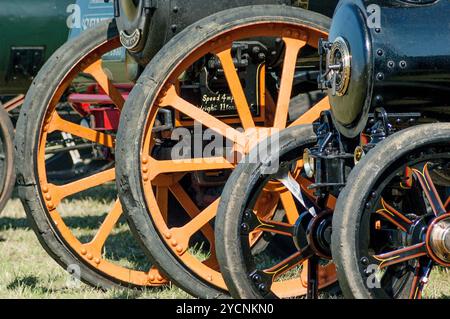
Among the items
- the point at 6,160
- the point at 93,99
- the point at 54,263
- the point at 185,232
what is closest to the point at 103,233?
the point at 185,232

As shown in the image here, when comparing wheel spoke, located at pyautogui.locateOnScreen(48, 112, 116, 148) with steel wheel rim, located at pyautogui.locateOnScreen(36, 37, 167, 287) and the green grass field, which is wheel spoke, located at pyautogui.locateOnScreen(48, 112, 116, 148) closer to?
steel wheel rim, located at pyautogui.locateOnScreen(36, 37, 167, 287)

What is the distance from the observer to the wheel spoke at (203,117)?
14.2 feet

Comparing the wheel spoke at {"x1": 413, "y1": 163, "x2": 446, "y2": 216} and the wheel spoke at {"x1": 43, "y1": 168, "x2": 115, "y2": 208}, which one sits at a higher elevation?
the wheel spoke at {"x1": 43, "y1": 168, "x2": 115, "y2": 208}

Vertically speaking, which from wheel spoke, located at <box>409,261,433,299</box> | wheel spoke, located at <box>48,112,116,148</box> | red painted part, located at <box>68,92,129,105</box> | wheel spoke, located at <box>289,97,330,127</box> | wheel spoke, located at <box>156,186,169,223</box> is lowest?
wheel spoke, located at <box>409,261,433,299</box>

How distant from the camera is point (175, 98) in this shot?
4.35 meters

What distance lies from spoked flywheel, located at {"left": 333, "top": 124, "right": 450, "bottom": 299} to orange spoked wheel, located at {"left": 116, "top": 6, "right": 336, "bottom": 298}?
95 cm

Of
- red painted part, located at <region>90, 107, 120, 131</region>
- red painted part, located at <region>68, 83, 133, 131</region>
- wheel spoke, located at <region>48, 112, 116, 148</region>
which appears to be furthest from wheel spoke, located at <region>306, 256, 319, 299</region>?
red painted part, located at <region>90, 107, 120, 131</region>

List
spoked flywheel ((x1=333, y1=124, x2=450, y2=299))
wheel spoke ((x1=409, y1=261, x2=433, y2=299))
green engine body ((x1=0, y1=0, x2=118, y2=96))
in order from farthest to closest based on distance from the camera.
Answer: green engine body ((x1=0, y1=0, x2=118, y2=96)) < wheel spoke ((x1=409, y1=261, x2=433, y2=299)) < spoked flywheel ((x1=333, y1=124, x2=450, y2=299))

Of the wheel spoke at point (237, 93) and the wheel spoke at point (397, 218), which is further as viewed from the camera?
the wheel spoke at point (237, 93)

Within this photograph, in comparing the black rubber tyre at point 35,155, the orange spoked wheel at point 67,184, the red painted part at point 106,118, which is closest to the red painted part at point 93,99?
the red painted part at point 106,118

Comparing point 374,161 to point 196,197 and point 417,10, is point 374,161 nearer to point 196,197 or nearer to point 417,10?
point 417,10

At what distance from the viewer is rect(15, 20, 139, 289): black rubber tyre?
A: 4.73 m

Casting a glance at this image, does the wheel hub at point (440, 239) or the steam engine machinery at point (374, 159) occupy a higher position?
the steam engine machinery at point (374, 159)

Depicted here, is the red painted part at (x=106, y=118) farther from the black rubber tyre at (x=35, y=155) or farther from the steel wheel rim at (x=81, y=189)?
the black rubber tyre at (x=35, y=155)
